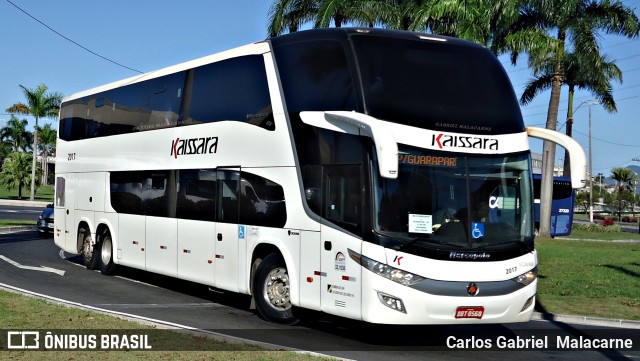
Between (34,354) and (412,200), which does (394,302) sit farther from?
(34,354)

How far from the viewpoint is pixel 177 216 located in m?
16.1

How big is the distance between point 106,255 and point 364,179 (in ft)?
34.4

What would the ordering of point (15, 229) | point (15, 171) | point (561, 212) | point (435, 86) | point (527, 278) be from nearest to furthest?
point (527, 278)
point (435, 86)
point (15, 229)
point (561, 212)
point (15, 171)

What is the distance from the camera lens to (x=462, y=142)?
1116 cm

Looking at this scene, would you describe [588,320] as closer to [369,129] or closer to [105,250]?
[369,129]

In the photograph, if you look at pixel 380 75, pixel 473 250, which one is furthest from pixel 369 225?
pixel 380 75

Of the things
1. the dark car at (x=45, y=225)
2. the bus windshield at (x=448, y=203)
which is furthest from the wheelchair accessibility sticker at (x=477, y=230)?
the dark car at (x=45, y=225)

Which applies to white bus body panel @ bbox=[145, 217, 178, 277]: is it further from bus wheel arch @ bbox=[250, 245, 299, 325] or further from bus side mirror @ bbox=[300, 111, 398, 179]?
bus side mirror @ bbox=[300, 111, 398, 179]

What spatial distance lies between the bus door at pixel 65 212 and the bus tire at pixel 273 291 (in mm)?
9438

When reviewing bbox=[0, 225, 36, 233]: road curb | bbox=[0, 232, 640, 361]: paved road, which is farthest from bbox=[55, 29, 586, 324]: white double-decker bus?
bbox=[0, 225, 36, 233]: road curb

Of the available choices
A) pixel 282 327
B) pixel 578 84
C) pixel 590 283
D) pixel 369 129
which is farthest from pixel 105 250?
pixel 578 84

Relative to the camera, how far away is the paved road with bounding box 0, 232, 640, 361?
441 inches

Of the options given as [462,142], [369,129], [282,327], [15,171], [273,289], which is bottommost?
[282,327]

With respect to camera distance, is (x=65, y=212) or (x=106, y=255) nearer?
(x=106, y=255)
